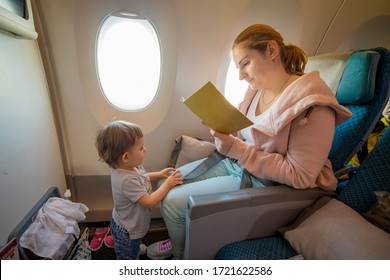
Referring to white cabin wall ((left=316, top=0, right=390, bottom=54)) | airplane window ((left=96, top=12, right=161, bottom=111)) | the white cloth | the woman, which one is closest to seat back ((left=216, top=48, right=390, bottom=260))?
the woman

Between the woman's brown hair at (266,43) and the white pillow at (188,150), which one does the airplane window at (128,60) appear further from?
the woman's brown hair at (266,43)

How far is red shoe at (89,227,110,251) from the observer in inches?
57.9

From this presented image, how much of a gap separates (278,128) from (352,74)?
1.68ft

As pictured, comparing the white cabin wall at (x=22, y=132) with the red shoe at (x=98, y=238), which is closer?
the white cabin wall at (x=22, y=132)

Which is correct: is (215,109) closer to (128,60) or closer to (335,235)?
(335,235)

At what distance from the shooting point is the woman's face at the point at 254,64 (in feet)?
3.05

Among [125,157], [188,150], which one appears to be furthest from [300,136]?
[188,150]

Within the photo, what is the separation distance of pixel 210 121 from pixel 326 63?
796mm

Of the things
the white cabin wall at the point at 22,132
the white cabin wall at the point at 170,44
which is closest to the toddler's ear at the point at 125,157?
the white cabin wall at the point at 22,132

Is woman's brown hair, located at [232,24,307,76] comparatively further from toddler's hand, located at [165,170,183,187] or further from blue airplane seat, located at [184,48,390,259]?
toddler's hand, located at [165,170,183,187]

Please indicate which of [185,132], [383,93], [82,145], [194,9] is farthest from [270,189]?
[82,145]

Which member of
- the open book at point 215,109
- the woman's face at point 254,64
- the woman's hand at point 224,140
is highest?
the woman's face at point 254,64

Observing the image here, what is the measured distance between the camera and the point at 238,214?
32.6 inches

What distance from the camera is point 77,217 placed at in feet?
3.38
